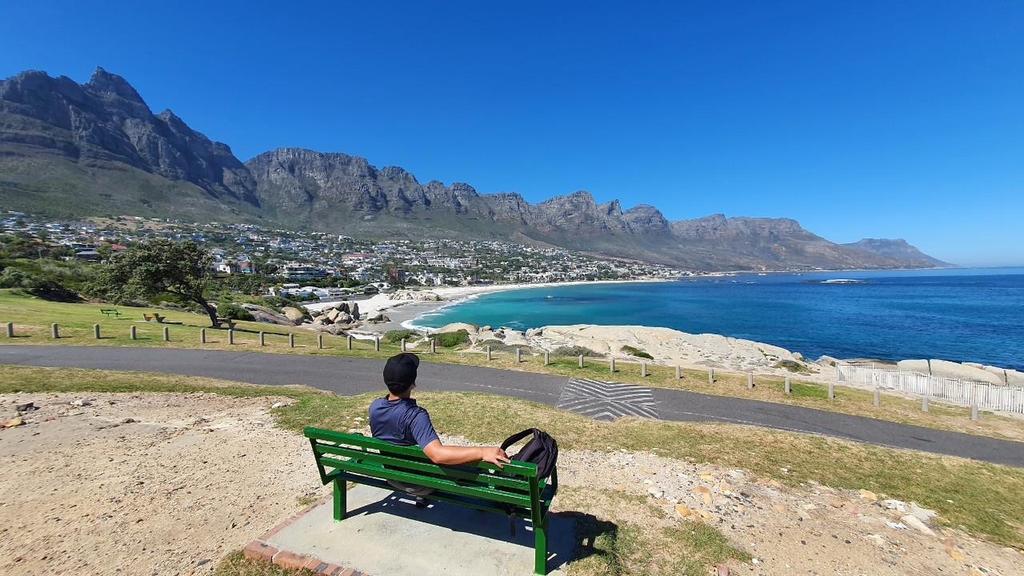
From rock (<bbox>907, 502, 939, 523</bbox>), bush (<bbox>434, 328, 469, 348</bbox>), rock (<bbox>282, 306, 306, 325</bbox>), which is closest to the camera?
rock (<bbox>907, 502, 939, 523</bbox>)

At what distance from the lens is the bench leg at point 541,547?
3625 mm

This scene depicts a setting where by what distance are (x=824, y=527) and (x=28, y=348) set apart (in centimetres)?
2348

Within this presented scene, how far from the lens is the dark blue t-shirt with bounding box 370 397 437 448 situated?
12.6 ft

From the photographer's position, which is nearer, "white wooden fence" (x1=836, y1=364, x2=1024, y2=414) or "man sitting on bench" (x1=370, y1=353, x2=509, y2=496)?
"man sitting on bench" (x1=370, y1=353, x2=509, y2=496)

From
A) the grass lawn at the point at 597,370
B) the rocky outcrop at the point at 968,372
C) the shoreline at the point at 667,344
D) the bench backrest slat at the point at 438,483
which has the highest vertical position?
the bench backrest slat at the point at 438,483

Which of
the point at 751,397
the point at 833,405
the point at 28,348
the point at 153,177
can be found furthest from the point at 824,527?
the point at 153,177

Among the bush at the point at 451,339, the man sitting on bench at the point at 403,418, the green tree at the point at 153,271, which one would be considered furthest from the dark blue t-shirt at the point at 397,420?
the green tree at the point at 153,271

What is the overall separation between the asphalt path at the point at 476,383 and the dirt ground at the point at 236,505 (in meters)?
4.73

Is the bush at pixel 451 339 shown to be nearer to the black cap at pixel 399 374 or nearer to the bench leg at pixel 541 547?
the black cap at pixel 399 374

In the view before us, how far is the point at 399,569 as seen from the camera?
3.67m

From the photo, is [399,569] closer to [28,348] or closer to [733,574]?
[733,574]

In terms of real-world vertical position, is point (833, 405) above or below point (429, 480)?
below

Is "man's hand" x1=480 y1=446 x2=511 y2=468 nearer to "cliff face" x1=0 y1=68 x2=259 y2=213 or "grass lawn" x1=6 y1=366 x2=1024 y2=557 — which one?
"grass lawn" x1=6 y1=366 x2=1024 y2=557

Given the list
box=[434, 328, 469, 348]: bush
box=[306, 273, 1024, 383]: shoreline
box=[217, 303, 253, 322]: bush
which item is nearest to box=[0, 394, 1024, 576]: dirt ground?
box=[306, 273, 1024, 383]: shoreline
